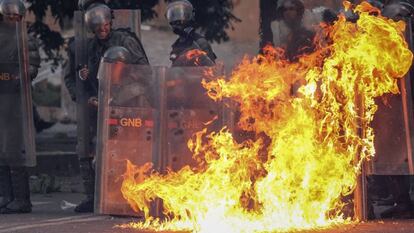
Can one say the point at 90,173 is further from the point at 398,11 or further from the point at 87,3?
the point at 398,11

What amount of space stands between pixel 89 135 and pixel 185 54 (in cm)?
165

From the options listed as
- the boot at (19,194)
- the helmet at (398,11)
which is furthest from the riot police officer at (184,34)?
the boot at (19,194)

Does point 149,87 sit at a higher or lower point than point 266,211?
higher

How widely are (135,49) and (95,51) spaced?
0.50 meters

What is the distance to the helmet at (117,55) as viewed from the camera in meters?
8.95

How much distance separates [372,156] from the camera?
856 cm

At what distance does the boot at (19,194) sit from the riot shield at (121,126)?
1.45 meters

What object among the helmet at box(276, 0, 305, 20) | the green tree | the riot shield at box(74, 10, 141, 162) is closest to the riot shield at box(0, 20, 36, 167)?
the riot shield at box(74, 10, 141, 162)

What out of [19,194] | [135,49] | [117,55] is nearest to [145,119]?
[117,55]

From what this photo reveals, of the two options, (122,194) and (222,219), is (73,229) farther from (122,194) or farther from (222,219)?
(222,219)

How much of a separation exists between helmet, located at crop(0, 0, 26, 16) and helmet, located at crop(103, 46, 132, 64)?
1384 mm

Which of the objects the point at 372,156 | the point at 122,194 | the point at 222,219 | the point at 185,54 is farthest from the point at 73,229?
the point at 372,156

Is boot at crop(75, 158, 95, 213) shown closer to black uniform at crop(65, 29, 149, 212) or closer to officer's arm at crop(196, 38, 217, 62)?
black uniform at crop(65, 29, 149, 212)

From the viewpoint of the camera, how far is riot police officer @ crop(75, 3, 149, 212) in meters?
9.69
